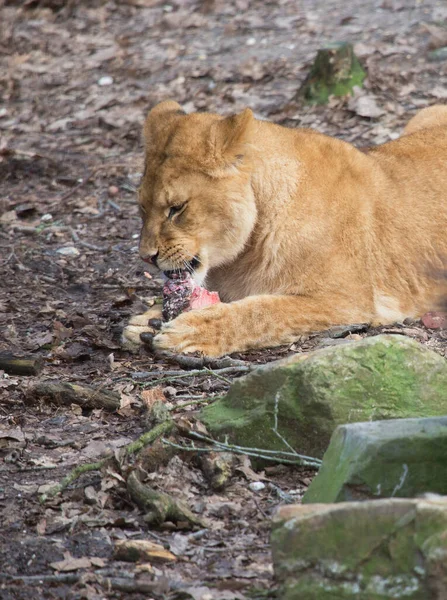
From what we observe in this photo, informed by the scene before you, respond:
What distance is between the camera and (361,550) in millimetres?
2535

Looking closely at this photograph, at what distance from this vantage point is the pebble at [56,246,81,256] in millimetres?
7535

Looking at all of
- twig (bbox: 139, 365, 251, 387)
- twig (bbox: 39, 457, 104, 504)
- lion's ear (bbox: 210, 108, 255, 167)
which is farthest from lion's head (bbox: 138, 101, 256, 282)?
twig (bbox: 39, 457, 104, 504)

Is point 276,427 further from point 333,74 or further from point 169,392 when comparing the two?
point 333,74

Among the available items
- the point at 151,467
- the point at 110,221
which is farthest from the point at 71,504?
the point at 110,221

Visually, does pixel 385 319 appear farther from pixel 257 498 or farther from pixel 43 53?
pixel 43 53

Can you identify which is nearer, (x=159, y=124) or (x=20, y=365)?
(x=20, y=365)

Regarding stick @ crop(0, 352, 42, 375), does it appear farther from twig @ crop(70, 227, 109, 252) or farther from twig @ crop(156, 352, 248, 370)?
twig @ crop(70, 227, 109, 252)

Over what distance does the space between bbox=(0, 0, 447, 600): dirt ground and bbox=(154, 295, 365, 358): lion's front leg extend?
0.12 metres

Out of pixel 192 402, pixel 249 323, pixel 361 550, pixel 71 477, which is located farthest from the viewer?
pixel 249 323

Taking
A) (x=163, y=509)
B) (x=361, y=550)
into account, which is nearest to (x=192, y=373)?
(x=163, y=509)

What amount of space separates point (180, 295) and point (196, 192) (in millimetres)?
593

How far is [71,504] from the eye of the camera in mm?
3688

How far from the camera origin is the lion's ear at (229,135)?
5.52 meters

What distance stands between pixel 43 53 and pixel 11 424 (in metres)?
8.52
